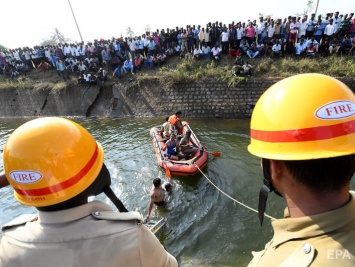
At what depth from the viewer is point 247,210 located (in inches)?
221

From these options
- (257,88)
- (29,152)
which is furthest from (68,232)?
(257,88)

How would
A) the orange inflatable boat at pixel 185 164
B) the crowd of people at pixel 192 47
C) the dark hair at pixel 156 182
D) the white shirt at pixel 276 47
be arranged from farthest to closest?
the white shirt at pixel 276 47 → the crowd of people at pixel 192 47 → the orange inflatable boat at pixel 185 164 → the dark hair at pixel 156 182

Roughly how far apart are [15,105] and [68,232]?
67.5 feet

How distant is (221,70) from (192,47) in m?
2.88

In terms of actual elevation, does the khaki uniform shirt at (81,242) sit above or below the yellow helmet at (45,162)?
below

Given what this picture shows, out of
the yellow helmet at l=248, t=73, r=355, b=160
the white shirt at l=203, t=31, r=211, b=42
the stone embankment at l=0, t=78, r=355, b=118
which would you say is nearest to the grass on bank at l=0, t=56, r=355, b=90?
the stone embankment at l=0, t=78, r=355, b=118

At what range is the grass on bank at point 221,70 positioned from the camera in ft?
38.3

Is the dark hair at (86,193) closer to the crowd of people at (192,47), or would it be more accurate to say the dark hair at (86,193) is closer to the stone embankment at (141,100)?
the stone embankment at (141,100)

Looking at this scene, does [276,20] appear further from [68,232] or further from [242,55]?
[68,232]

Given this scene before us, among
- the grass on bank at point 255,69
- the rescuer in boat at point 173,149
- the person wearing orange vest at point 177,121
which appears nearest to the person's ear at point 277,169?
the rescuer in boat at point 173,149

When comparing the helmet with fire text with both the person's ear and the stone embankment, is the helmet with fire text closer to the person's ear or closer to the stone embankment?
the person's ear

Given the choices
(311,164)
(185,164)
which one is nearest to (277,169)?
(311,164)

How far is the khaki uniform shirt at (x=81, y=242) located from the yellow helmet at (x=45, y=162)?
113mm

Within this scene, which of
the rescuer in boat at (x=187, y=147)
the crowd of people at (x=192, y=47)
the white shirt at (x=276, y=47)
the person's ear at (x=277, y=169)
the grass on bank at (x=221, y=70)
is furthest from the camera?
the white shirt at (x=276, y=47)
